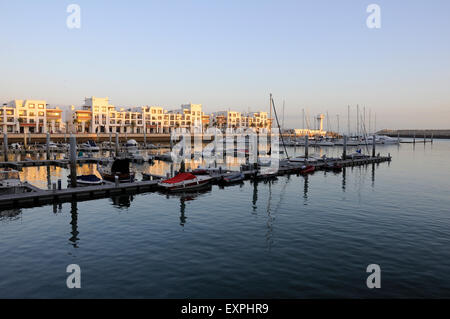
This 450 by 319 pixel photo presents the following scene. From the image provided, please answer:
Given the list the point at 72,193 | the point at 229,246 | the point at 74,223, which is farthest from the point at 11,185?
the point at 229,246

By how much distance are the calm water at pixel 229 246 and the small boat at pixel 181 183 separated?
2.30 metres

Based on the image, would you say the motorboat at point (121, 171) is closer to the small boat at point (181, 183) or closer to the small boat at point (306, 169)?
the small boat at point (181, 183)

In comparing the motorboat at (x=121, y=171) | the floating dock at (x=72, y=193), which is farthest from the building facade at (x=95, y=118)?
the floating dock at (x=72, y=193)

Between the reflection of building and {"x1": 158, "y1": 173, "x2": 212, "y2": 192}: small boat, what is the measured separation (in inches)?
4297

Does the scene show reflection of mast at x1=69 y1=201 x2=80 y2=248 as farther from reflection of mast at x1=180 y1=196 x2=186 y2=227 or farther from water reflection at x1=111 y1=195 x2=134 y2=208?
reflection of mast at x1=180 y1=196 x2=186 y2=227

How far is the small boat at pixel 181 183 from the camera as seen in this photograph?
4026 centimetres

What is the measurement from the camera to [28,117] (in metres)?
132

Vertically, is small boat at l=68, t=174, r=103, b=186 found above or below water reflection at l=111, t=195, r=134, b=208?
above

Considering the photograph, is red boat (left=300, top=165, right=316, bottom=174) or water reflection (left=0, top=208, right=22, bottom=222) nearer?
water reflection (left=0, top=208, right=22, bottom=222)

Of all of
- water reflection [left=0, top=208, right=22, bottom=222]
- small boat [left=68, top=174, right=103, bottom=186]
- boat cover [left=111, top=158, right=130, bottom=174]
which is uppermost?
boat cover [left=111, top=158, right=130, bottom=174]

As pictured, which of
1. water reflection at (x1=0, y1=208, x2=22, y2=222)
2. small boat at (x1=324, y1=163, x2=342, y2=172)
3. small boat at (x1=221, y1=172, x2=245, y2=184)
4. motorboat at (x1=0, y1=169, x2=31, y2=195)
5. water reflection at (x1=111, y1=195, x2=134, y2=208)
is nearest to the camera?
water reflection at (x1=0, y1=208, x2=22, y2=222)

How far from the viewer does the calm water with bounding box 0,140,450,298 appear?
16.5 m

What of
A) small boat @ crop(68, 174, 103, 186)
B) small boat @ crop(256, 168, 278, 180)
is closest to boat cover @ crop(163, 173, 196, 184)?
small boat @ crop(68, 174, 103, 186)

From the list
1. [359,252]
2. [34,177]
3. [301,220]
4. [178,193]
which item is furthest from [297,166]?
[34,177]
